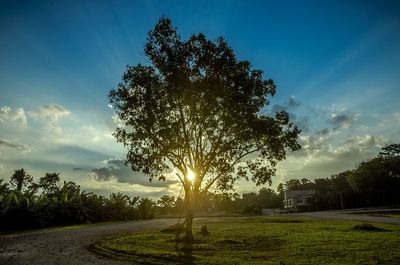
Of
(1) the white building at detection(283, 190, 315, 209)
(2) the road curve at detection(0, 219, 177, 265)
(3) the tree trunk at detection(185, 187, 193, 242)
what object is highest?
(1) the white building at detection(283, 190, 315, 209)

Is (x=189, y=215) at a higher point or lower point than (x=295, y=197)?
lower

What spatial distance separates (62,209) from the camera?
3198 centimetres

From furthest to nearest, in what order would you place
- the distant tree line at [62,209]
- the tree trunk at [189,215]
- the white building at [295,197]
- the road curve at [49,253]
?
the white building at [295,197]
the distant tree line at [62,209]
the tree trunk at [189,215]
the road curve at [49,253]

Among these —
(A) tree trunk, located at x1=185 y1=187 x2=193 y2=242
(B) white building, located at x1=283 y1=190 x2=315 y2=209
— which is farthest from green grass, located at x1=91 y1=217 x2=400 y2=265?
(B) white building, located at x1=283 y1=190 x2=315 y2=209

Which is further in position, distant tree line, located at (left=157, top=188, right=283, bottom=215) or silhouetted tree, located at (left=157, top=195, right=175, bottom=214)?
silhouetted tree, located at (left=157, top=195, right=175, bottom=214)

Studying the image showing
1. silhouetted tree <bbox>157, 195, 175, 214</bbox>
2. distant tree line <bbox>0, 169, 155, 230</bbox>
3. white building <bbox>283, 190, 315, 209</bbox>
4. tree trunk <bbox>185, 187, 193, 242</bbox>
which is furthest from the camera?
white building <bbox>283, 190, 315, 209</bbox>

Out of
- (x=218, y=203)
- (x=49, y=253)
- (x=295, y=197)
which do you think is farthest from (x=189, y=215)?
(x=295, y=197)

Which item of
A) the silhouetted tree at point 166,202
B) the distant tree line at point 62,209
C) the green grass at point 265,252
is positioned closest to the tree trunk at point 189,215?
the green grass at point 265,252

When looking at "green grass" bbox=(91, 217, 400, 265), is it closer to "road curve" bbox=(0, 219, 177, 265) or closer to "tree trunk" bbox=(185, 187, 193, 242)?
"tree trunk" bbox=(185, 187, 193, 242)

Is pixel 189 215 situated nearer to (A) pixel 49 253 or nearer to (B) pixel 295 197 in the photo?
(A) pixel 49 253

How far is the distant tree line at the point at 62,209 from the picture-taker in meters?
27.0

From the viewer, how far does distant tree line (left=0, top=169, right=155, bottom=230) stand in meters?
27.0

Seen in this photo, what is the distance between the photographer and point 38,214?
2850 centimetres

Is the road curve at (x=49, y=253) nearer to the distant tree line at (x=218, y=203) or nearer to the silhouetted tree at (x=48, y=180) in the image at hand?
the distant tree line at (x=218, y=203)
